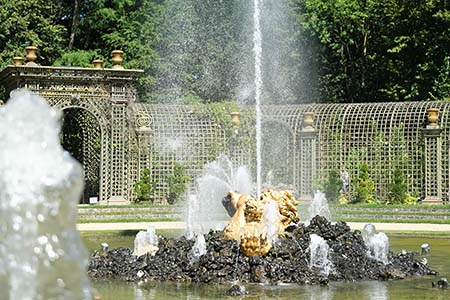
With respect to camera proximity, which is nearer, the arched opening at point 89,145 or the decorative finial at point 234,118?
the arched opening at point 89,145

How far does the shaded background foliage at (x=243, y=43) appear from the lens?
29094 mm

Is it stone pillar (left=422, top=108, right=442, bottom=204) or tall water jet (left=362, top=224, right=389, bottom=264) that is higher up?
stone pillar (left=422, top=108, right=442, bottom=204)

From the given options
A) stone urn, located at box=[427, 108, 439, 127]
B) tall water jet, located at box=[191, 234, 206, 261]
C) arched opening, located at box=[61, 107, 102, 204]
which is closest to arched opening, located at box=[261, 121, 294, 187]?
stone urn, located at box=[427, 108, 439, 127]

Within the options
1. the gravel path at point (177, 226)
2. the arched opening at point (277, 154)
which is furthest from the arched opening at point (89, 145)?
the arched opening at point (277, 154)

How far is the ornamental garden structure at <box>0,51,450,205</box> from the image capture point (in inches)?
826

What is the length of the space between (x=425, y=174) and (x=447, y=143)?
1012 millimetres

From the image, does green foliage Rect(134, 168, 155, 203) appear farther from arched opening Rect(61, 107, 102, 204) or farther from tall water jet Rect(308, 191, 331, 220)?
tall water jet Rect(308, 191, 331, 220)

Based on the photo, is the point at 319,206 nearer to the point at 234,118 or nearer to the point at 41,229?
the point at 234,118

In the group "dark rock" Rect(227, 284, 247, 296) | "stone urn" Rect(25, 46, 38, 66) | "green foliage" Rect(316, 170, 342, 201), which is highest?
"stone urn" Rect(25, 46, 38, 66)

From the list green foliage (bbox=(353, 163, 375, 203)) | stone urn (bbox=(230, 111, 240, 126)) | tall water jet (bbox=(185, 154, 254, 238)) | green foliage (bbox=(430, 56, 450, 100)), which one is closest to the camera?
tall water jet (bbox=(185, 154, 254, 238))

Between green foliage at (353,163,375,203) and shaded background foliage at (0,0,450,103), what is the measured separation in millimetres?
8760

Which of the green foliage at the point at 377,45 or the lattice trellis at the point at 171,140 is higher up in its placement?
the green foliage at the point at 377,45

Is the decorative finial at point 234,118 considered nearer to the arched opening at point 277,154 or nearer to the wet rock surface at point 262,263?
the arched opening at point 277,154

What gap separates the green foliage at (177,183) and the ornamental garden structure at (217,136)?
0.75 ft
